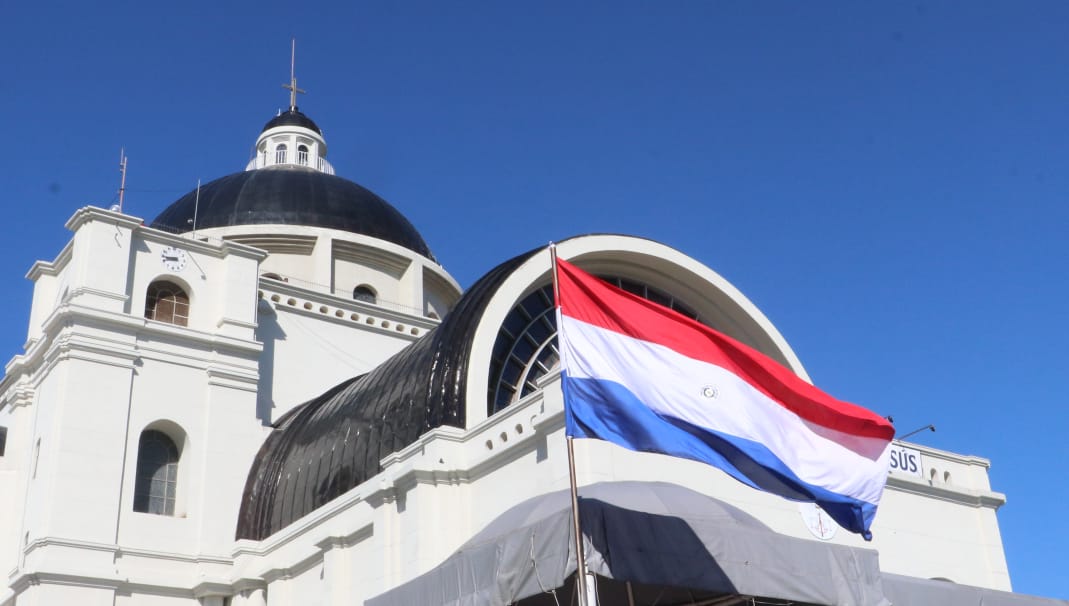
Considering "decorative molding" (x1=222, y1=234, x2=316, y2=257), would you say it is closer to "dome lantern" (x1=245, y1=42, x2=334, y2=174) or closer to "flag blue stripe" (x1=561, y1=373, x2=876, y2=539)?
"dome lantern" (x1=245, y1=42, x2=334, y2=174)

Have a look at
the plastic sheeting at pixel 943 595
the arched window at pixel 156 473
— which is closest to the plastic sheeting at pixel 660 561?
the plastic sheeting at pixel 943 595

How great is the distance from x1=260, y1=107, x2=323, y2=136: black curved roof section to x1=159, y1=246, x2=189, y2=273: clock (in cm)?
1116

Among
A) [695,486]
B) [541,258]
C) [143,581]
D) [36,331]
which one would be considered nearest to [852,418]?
[695,486]

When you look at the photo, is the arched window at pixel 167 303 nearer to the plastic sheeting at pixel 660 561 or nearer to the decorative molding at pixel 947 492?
the plastic sheeting at pixel 660 561

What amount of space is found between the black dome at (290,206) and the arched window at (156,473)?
799 cm

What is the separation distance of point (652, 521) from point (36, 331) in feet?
61.2

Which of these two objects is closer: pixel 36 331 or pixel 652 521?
pixel 652 521

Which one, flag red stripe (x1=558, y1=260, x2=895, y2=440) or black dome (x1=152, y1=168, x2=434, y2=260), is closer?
flag red stripe (x1=558, y1=260, x2=895, y2=440)

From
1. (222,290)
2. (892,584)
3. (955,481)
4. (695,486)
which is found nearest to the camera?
(892,584)

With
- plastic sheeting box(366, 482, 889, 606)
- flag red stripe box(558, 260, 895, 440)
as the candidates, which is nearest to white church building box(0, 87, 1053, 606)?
plastic sheeting box(366, 482, 889, 606)

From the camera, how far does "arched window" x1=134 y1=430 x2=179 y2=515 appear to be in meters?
22.9

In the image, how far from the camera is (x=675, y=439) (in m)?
10.2

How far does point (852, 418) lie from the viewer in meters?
11.0

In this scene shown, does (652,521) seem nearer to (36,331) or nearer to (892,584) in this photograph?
(892,584)
